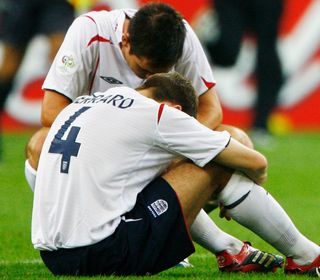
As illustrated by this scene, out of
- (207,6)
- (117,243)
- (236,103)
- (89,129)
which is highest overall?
(89,129)

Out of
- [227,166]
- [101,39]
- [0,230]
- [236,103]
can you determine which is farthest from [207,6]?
[227,166]

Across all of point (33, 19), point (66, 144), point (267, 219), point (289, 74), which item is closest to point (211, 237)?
point (267, 219)

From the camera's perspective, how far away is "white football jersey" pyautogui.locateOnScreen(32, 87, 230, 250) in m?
4.72

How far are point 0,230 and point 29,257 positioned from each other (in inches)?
42.7

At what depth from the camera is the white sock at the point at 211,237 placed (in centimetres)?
Result: 535

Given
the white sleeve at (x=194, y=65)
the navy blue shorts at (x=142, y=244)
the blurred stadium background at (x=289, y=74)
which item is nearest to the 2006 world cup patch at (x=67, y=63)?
the white sleeve at (x=194, y=65)

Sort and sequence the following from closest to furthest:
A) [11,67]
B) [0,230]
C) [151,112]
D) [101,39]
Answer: [151,112]
[101,39]
[0,230]
[11,67]

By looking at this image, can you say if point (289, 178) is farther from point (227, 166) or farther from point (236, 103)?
point (227, 166)

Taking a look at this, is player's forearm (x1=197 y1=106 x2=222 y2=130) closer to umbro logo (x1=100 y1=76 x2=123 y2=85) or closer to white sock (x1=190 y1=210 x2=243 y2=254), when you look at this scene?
umbro logo (x1=100 y1=76 x2=123 y2=85)

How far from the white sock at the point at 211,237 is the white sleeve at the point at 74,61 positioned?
94 cm

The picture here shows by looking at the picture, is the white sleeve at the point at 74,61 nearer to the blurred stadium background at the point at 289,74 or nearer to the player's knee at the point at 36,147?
the player's knee at the point at 36,147

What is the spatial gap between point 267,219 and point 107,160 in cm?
78

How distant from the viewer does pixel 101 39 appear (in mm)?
5758

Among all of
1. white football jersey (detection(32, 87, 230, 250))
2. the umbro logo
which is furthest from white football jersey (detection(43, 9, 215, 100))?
white football jersey (detection(32, 87, 230, 250))
